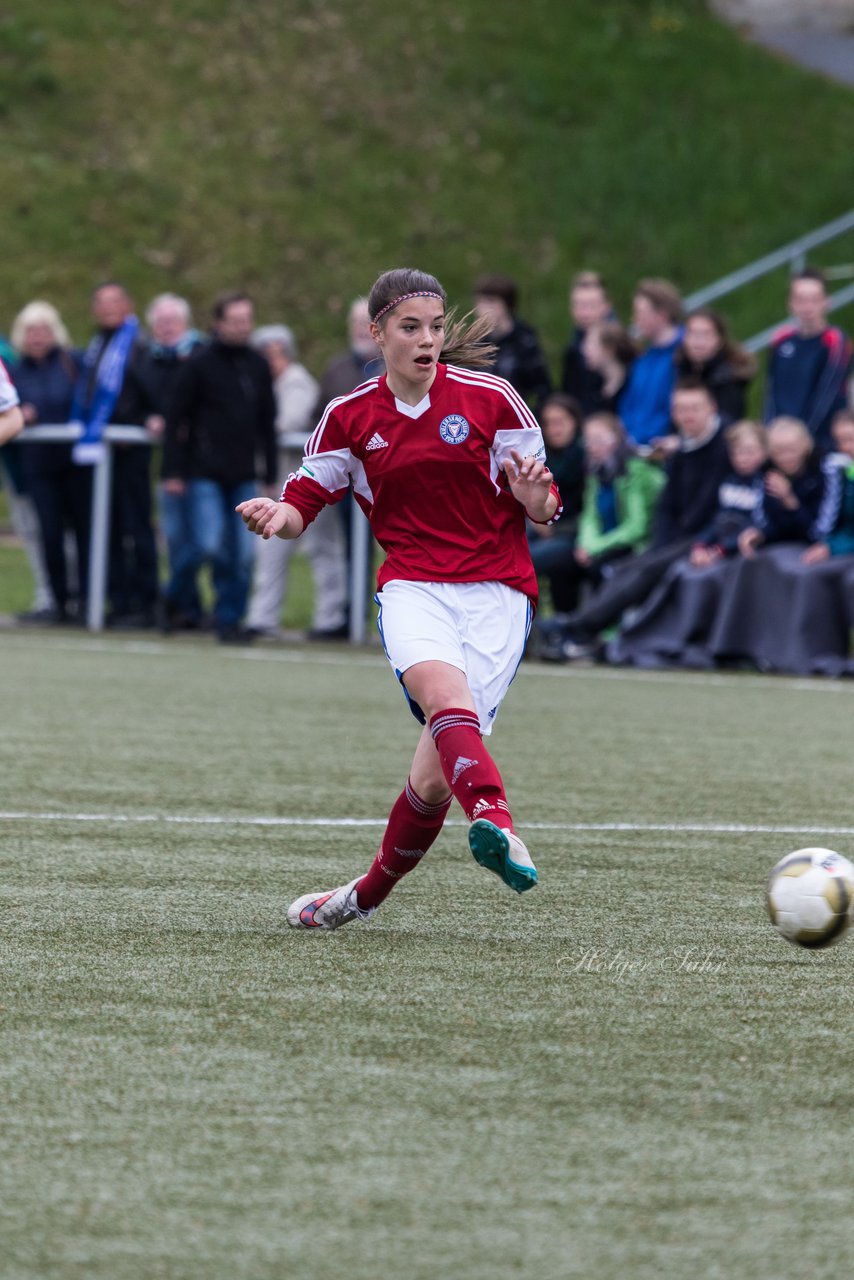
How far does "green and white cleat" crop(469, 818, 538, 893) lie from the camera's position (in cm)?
392

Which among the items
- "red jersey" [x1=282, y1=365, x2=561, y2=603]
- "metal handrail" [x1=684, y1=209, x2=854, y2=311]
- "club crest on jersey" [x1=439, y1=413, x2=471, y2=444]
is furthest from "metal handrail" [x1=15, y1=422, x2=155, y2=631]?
"club crest on jersey" [x1=439, y1=413, x2=471, y2=444]

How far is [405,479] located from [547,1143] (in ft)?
6.87

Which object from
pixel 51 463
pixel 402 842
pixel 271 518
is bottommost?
pixel 51 463

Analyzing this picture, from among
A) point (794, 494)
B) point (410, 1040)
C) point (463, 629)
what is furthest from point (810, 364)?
point (410, 1040)

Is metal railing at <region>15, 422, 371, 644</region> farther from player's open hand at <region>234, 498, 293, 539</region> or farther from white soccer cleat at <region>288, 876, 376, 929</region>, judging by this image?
white soccer cleat at <region>288, 876, 376, 929</region>

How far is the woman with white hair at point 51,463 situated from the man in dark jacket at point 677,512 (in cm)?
368

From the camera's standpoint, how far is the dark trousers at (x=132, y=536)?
13164 mm

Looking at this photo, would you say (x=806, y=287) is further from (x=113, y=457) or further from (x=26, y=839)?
(x=26, y=839)

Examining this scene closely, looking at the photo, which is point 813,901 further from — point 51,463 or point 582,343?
point 51,463

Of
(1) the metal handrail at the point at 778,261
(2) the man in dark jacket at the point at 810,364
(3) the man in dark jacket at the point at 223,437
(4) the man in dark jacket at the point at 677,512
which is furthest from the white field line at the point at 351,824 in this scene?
(1) the metal handrail at the point at 778,261

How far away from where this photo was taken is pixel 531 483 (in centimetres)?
444

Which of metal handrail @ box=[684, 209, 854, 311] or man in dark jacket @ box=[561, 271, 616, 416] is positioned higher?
metal handrail @ box=[684, 209, 854, 311]

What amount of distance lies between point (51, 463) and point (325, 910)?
9.38 meters

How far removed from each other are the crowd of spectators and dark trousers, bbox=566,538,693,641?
12 millimetres
